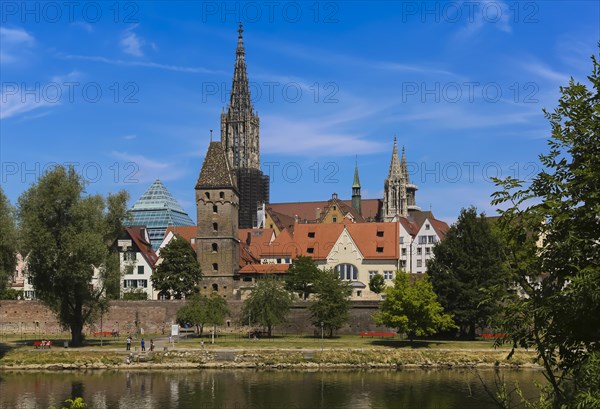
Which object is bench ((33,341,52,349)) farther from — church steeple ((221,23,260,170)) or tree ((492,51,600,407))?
church steeple ((221,23,260,170))

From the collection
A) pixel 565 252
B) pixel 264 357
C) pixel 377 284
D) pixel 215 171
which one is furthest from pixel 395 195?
pixel 565 252

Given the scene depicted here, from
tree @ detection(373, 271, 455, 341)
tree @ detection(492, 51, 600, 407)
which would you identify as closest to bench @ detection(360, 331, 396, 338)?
tree @ detection(373, 271, 455, 341)

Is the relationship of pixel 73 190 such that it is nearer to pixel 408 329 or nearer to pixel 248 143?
pixel 408 329

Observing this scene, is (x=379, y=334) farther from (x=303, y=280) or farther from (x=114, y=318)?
(x=114, y=318)

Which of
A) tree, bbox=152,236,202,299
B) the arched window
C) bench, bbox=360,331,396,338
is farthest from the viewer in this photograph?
the arched window

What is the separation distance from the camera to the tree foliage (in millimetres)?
72312

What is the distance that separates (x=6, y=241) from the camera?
56.4m

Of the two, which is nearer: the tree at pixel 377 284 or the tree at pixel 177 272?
the tree at pixel 177 272

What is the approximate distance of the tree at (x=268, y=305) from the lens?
7194 centimetres

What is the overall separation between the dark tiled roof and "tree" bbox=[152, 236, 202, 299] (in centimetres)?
741

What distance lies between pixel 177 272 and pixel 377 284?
22.7 m

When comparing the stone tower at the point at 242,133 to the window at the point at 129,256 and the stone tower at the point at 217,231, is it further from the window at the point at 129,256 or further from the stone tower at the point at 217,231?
the stone tower at the point at 217,231

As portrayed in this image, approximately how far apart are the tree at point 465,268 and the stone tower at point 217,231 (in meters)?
26.8

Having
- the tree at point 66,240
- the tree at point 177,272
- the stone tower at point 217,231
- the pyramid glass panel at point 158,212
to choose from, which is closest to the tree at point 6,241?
the tree at point 66,240
